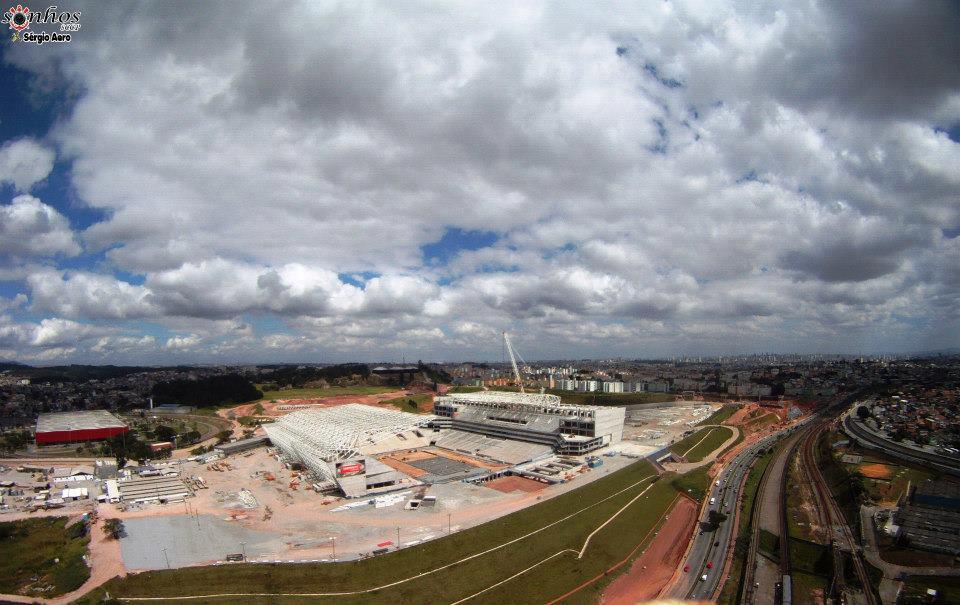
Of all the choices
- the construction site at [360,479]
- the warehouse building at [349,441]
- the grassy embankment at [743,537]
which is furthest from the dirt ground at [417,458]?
the grassy embankment at [743,537]

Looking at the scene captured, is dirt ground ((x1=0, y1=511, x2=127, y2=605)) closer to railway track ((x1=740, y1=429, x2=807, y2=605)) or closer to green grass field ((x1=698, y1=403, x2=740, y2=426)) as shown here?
railway track ((x1=740, y1=429, x2=807, y2=605))

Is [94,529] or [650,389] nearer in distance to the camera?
[94,529]

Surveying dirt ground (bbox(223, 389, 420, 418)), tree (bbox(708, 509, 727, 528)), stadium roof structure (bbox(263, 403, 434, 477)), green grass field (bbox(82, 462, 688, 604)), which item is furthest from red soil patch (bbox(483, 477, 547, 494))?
dirt ground (bbox(223, 389, 420, 418))

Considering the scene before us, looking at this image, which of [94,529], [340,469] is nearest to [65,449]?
[94,529]

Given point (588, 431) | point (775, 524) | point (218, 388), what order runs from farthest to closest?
point (218, 388) → point (588, 431) → point (775, 524)

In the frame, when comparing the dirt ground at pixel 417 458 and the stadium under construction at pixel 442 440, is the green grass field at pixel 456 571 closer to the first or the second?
the stadium under construction at pixel 442 440

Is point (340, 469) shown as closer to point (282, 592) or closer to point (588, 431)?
point (282, 592)

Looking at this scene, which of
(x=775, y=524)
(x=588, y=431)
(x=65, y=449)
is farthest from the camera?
(x=65, y=449)
